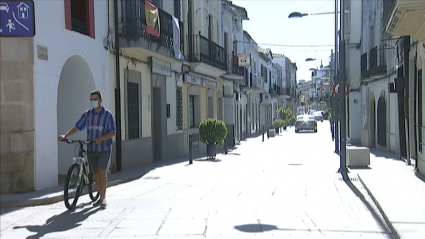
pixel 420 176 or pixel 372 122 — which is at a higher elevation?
pixel 372 122

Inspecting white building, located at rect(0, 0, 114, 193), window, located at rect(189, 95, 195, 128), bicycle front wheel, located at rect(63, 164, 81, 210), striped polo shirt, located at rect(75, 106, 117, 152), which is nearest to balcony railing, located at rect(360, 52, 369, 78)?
window, located at rect(189, 95, 195, 128)

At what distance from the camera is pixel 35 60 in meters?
9.04

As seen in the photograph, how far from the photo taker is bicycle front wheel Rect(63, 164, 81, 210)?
7.43 metres

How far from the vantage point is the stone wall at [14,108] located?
8828 millimetres

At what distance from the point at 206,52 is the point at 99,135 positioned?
13.4 meters

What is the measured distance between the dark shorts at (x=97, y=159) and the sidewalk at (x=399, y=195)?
4371 mm

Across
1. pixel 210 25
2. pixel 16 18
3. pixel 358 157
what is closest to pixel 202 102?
pixel 210 25

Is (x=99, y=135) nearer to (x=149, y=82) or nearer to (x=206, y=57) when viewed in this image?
(x=149, y=82)

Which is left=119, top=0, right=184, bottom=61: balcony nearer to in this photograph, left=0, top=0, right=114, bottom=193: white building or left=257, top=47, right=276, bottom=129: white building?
left=0, top=0, right=114, bottom=193: white building

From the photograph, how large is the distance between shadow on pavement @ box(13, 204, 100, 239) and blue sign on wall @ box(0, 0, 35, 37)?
2787mm

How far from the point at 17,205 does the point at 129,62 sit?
6690 mm

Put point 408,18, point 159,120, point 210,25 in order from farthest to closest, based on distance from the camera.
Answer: point 210,25 < point 159,120 < point 408,18

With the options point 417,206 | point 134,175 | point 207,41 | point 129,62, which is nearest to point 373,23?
point 207,41

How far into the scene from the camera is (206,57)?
20.6 m
